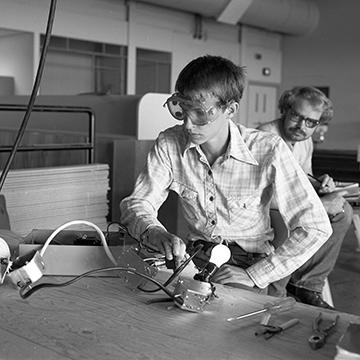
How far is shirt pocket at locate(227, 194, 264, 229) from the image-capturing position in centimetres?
186

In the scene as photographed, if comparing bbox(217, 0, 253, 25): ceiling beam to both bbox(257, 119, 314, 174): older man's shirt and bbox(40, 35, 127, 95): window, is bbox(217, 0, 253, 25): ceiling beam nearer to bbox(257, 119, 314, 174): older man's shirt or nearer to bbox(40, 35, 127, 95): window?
bbox(40, 35, 127, 95): window

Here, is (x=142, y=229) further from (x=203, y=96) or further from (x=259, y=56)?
(x=259, y=56)

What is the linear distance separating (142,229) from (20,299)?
479mm

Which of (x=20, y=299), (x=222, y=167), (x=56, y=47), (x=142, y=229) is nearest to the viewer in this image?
(x=20, y=299)

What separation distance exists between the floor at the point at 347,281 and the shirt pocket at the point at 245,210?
5.51ft

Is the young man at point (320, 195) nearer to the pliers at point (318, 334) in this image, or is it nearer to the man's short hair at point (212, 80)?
the man's short hair at point (212, 80)

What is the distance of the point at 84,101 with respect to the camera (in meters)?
4.10

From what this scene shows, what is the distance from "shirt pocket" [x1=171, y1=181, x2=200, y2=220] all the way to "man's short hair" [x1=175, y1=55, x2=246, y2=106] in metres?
0.35

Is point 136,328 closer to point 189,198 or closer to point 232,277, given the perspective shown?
point 232,277

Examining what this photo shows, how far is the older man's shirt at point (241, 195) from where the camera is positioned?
168 cm

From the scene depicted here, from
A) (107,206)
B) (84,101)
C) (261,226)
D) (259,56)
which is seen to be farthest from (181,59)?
(261,226)

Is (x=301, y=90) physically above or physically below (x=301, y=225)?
above

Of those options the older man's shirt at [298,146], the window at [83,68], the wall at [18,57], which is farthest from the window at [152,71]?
the older man's shirt at [298,146]

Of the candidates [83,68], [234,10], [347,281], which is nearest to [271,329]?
[347,281]
